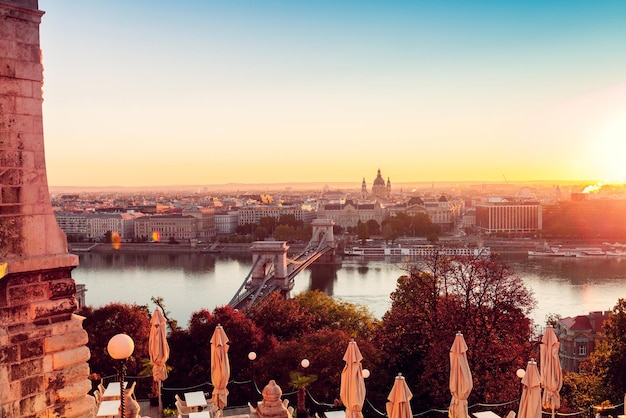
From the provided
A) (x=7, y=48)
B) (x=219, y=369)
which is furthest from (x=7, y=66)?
(x=219, y=369)

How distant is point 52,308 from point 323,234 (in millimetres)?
44262

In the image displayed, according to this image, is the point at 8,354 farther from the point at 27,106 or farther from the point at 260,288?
the point at 260,288

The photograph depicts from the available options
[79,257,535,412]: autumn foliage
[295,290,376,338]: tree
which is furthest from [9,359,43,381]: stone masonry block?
[295,290,376,338]: tree

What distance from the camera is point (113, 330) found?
38.5ft

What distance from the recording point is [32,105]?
9.89 feet

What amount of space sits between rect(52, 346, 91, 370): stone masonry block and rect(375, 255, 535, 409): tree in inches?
256

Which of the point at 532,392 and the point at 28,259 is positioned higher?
the point at 28,259

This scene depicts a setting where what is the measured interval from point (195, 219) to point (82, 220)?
428 inches

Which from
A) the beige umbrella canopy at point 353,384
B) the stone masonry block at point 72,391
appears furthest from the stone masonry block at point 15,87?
the beige umbrella canopy at point 353,384

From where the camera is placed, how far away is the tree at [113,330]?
1076 centimetres

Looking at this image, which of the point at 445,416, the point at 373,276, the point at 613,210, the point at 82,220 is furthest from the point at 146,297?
the point at 613,210

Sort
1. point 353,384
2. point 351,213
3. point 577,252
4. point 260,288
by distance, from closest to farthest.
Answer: point 353,384
point 260,288
point 577,252
point 351,213

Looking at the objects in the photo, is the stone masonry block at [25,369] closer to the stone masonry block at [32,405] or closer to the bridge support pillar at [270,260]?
the stone masonry block at [32,405]

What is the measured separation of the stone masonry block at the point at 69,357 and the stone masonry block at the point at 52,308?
0.19 meters
